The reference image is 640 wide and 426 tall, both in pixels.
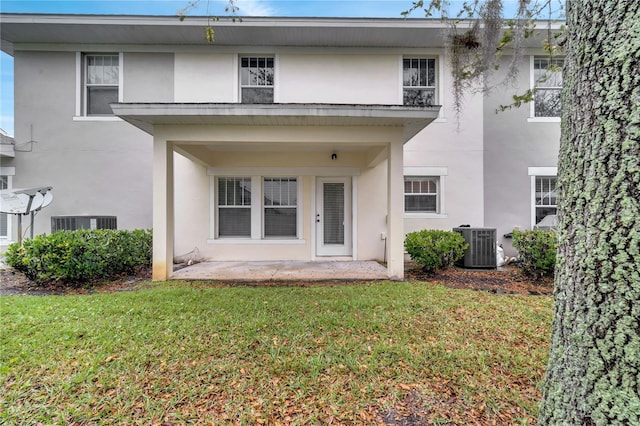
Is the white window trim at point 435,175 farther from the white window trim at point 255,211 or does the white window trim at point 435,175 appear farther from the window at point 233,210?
the window at point 233,210

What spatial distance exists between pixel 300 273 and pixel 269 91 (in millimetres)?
5330

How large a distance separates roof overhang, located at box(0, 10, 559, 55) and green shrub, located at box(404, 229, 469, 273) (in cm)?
499

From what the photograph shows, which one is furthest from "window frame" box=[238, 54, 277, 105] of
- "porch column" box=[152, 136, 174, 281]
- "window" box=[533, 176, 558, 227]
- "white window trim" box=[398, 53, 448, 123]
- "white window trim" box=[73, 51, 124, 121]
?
"window" box=[533, 176, 558, 227]

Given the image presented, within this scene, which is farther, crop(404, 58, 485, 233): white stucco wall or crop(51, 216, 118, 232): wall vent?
crop(404, 58, 485, 233): white stucco wall

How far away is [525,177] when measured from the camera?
27.7 ft

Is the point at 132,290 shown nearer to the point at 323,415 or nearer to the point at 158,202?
the point at 158,202

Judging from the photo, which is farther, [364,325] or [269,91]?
[269,91]

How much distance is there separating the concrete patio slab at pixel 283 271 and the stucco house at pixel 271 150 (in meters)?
0.60

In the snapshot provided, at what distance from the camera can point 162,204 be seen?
5.91m

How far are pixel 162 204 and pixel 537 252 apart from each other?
26.2 feet

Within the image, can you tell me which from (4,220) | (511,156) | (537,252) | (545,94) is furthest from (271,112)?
(4,220)

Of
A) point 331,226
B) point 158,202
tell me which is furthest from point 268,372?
point 331,226

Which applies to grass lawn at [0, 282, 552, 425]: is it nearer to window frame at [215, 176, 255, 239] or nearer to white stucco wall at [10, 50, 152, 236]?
window frame at [215, 176, 255, 239]

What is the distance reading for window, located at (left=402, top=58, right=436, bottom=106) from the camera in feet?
27.7
